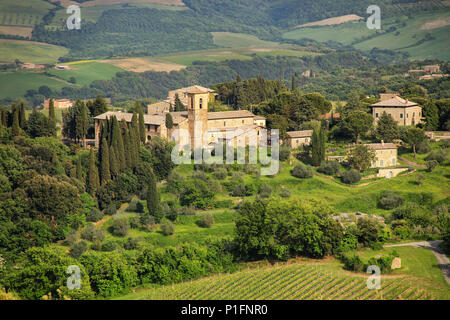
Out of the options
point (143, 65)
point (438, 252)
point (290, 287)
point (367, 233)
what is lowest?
point (290, 287)

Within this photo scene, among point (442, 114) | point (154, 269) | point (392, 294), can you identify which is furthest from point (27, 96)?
point (392, 294)

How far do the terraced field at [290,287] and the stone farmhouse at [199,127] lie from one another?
76.8 feet

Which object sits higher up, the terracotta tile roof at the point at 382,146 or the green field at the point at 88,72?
the green field at the point at 88,72

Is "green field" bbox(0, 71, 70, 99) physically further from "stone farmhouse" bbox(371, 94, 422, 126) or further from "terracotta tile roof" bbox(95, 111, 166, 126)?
"stone farmhouse" bbox(371, 94, 422, 126)

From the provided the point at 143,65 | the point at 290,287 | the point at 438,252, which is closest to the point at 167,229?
the point at 290,287

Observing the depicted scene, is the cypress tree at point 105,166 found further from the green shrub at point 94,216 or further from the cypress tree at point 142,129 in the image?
the cypress tree at point 142,129

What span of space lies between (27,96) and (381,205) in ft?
351

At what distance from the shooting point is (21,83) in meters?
150

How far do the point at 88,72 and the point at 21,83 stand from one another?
85.5 ft

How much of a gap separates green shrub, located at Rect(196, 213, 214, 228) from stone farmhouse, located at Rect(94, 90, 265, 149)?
1162cm

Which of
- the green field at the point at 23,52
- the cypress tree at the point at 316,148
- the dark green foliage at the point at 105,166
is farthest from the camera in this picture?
the green field at the point at 23,52

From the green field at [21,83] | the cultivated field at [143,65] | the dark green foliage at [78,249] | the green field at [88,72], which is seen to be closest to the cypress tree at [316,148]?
the dark green foliage at [78,249]

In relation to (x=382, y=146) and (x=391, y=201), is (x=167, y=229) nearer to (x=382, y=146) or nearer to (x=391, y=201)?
(x=391, y=201)

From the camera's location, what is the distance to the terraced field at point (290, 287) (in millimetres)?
33969
